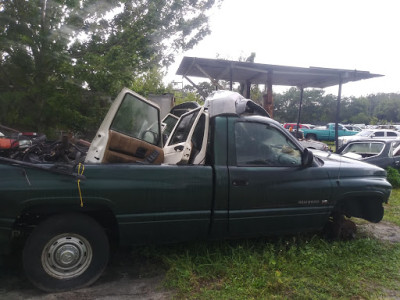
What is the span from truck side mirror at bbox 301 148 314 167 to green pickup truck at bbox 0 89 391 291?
0.04 ft

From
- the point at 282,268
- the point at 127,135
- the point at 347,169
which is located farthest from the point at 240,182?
the point at 347,169

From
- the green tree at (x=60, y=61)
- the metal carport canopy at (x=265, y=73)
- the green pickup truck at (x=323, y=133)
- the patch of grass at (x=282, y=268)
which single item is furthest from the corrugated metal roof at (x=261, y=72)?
the green pickup truck at (x=323, y=133)

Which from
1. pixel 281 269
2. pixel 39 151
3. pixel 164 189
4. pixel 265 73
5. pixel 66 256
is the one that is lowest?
pixel 281 269

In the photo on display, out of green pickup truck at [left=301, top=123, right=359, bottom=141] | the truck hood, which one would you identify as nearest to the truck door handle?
the truck hood

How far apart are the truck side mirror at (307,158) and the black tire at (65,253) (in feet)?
7.69

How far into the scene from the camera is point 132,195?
3113 millimetres

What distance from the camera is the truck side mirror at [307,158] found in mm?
3735

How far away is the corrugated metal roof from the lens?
316 inches

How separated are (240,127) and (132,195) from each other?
1.44m

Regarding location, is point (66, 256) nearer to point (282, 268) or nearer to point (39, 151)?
point (39, 151)

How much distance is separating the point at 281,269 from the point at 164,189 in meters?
1.54

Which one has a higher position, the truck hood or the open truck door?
the open truck door

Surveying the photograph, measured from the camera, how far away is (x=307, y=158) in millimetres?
3746

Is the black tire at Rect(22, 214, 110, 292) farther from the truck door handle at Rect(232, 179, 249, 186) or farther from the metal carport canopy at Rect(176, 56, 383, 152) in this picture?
the metal carport canopy at Rect(176, 56, 383, 152)
